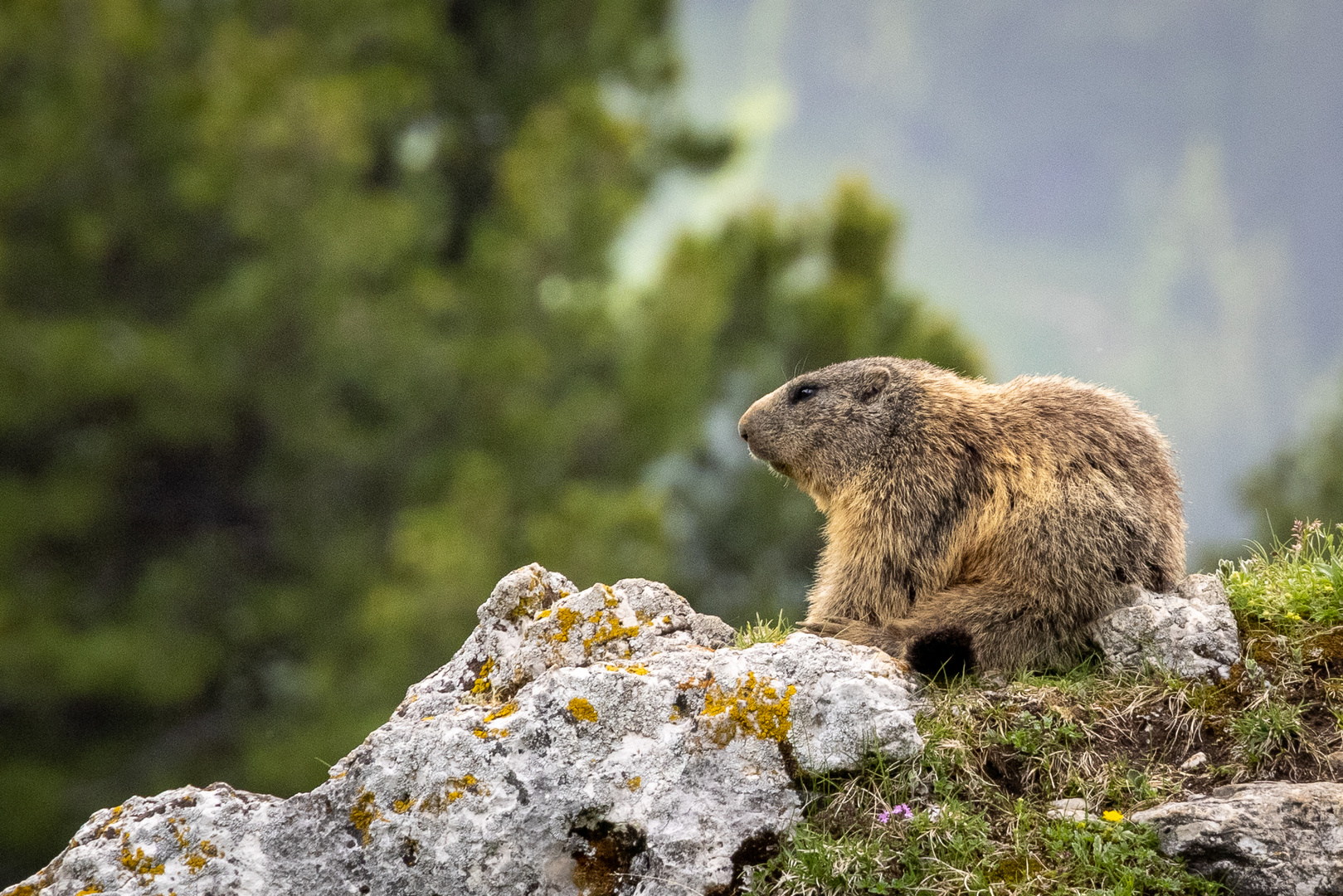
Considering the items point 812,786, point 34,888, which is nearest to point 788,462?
point 812,786

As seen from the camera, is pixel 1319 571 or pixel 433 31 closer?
pixel 1319 571

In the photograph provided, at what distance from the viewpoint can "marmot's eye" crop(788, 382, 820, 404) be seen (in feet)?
20.8

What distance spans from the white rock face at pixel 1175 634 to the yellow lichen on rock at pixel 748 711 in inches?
56.3

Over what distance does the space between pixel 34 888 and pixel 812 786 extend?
2.73 meters

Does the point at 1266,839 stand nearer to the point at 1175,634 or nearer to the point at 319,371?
the point at 1175,634

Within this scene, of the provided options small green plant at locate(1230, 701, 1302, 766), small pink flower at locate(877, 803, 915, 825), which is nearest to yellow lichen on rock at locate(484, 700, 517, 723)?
small pink flower at locate(877, 803, 915, 825)

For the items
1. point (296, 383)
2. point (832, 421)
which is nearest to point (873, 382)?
point (832, 421)

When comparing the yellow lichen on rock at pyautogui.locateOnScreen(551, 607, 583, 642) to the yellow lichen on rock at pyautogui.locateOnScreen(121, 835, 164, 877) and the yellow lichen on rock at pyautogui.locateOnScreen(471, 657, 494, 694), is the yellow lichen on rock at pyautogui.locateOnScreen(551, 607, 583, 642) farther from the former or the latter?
the yellow lichen on rock at pyautogui.locateOnScreen(121, 835, 164, 877)

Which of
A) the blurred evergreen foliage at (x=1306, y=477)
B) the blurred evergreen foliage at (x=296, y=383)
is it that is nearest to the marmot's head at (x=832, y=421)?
the blurred evergreen foliage at (x=296, y=383)

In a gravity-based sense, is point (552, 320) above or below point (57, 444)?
above

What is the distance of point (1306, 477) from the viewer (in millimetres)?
22391

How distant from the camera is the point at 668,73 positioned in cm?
1714

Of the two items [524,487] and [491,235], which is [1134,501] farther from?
[491,235]

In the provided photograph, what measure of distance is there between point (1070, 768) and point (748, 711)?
1.16 m
